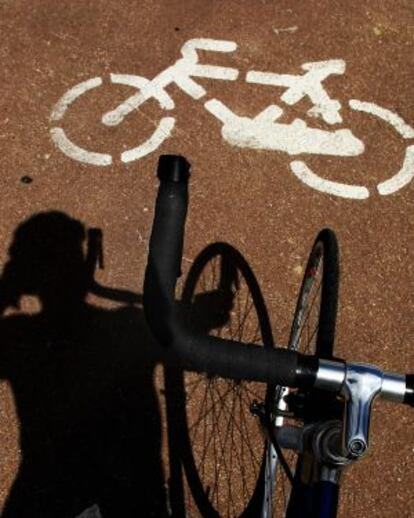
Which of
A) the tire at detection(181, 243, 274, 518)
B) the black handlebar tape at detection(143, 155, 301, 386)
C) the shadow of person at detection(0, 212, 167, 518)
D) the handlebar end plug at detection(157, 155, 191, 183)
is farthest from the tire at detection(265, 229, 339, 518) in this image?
the handlebar end plug at detection(157, 155, 191, 183)

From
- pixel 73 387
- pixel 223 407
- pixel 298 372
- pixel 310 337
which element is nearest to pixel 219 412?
pixel 223 407

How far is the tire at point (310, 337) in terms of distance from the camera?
94.0 inches

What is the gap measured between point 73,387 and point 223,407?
98 centimetres

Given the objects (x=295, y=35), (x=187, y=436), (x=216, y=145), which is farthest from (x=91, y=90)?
(x=187, y=436)

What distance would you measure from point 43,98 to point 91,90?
40 cm

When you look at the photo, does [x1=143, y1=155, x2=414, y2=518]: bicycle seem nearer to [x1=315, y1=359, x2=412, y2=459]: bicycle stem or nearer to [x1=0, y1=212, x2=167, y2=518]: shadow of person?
[x1=315, y1=359, x2=412, y2=459]: bicycle stem

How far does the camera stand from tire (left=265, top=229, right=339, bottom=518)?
94.0 inches

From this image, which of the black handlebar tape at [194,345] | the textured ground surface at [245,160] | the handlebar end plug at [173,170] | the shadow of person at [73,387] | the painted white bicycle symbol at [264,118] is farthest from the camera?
the painted white bicycle symbol at [264,118]

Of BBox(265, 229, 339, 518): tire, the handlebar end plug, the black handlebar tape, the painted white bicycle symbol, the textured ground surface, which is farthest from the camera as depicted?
the painted white bicycle symbol

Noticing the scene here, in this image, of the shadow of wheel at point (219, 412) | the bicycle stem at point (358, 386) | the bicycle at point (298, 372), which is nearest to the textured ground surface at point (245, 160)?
the shadow of wheel at point (219, 412)

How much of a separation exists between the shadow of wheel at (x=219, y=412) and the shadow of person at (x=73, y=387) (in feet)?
0.59

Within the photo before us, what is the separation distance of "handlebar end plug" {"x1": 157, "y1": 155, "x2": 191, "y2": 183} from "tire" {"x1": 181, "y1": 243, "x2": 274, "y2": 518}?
1.97 metres

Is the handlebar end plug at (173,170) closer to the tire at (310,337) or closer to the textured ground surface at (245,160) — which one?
the tire at (310,337)

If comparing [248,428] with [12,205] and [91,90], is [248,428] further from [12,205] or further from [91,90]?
[91,90]
